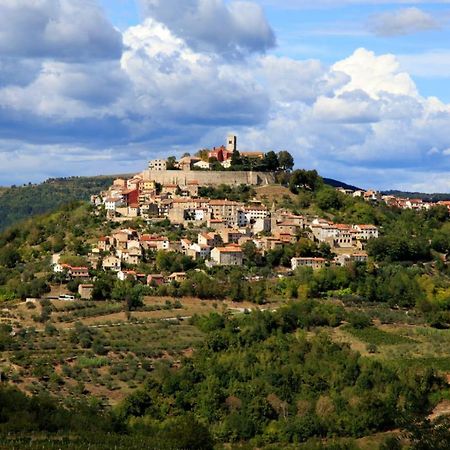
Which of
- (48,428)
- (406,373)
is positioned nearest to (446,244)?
(406,373)

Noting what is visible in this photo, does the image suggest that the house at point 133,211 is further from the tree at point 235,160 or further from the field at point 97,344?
the field at point 97,344

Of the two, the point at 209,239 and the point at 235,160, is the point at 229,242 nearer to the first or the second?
the point at 209,239

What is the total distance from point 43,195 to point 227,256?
206ft

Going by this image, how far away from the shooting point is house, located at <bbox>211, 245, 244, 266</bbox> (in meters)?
58.1

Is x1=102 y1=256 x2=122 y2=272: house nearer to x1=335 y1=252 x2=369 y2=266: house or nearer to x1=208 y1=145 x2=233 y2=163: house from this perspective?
x1=335 y1=252 x2=369 y2=266: house

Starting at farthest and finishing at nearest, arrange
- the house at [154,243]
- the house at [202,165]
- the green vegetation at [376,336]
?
the house at [202,165]
the house at [154,243]
the green vegetation at [376,336]

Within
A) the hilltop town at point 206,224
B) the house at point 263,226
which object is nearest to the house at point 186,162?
the hilltop town at point 206,224

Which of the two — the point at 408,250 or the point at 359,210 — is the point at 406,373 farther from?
the point at 359,210

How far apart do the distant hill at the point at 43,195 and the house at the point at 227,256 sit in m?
48.3

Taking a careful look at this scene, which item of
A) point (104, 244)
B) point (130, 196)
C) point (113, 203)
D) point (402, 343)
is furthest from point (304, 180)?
point (402, 343)

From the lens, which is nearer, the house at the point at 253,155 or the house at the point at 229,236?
the house at the point at 229,236

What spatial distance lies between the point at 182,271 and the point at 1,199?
66.2 m

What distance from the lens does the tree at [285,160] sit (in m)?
76.8

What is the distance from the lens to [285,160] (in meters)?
76.8
